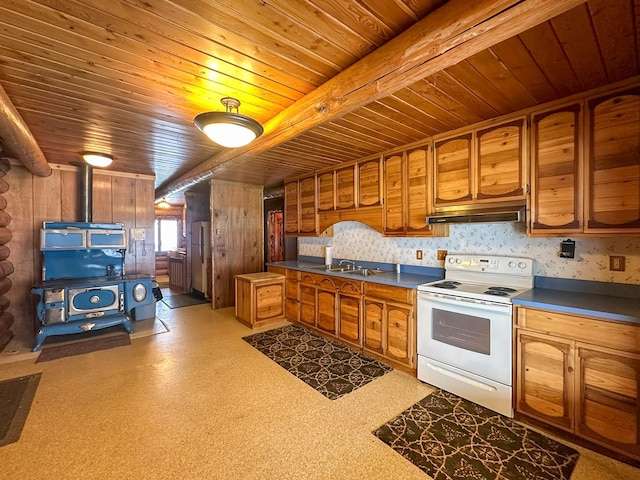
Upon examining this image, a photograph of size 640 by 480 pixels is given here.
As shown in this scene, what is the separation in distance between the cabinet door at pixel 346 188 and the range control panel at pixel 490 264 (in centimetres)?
144

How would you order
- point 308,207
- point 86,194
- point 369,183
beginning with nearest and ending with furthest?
point 369,183 → point 86,194 → point 308,207

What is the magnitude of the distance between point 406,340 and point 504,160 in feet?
6.27

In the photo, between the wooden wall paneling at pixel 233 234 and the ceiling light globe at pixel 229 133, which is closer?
the ceiling light globe at pixel 229 133

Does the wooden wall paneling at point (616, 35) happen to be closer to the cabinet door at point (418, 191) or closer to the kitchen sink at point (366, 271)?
the cabinet door at point (418, 191)

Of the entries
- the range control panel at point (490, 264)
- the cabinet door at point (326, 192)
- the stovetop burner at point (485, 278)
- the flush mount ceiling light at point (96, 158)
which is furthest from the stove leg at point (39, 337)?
the range control panel at point (490, 264)

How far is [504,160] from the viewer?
2463 millimetres

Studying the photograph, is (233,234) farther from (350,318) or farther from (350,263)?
(350,318)

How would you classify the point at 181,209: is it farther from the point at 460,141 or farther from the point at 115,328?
the point at 460,141

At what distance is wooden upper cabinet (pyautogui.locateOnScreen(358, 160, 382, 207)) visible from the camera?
3488 mm

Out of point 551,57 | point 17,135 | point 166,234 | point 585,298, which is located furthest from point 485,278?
point 166,234

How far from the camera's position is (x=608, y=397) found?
1.80 m

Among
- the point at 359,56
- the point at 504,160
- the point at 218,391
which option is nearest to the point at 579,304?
the point at 504,160

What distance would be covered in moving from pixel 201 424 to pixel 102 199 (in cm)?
437

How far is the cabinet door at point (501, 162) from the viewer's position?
2.38 metres
